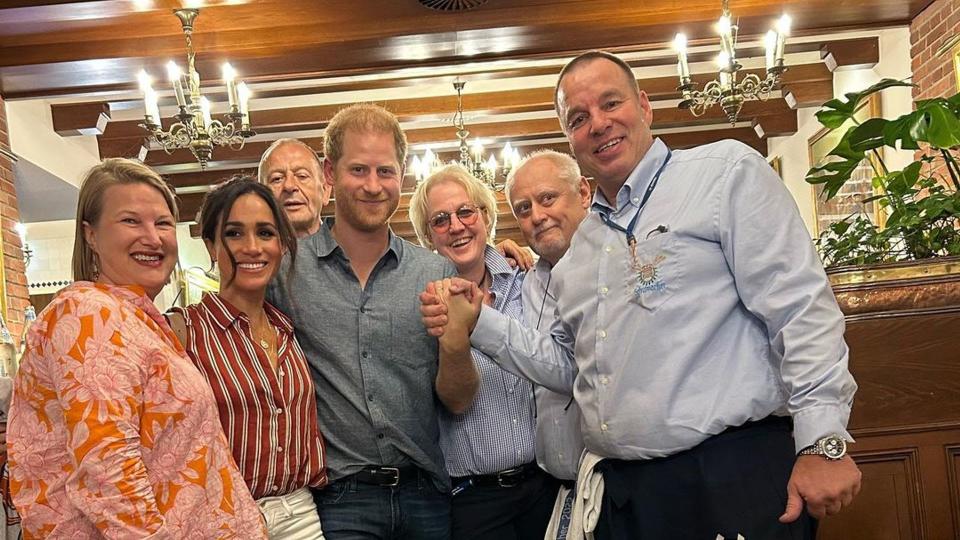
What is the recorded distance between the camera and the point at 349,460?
2.08m

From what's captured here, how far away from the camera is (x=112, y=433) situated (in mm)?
1552

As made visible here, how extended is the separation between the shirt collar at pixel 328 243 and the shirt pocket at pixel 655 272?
668mm

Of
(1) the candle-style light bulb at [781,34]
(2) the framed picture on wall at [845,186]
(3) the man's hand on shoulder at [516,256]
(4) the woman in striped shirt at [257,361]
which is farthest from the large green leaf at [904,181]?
(2) the framed picture on wall at [845,186]

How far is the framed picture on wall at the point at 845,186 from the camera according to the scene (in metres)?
7.22

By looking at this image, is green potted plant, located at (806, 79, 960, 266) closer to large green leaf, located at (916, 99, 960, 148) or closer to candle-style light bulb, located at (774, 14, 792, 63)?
large green leaf, located at (916, 99, 960, 148)

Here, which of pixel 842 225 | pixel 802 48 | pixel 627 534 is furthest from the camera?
pixel 802 48

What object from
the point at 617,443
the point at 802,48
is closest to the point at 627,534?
the point at 617,443

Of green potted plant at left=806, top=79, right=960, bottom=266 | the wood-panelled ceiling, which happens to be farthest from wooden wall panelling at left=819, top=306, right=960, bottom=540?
the wood-panelled ceiling

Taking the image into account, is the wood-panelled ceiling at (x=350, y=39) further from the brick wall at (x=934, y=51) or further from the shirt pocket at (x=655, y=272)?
the shirt pocket at (x=655, y=272)

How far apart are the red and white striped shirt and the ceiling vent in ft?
12.6

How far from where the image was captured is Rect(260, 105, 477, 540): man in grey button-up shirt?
2.09m

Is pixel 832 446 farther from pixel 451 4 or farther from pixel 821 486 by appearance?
pixel 451 4

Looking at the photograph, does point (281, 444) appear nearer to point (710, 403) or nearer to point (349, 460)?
point (349, 460)

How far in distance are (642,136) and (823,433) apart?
793 mm
